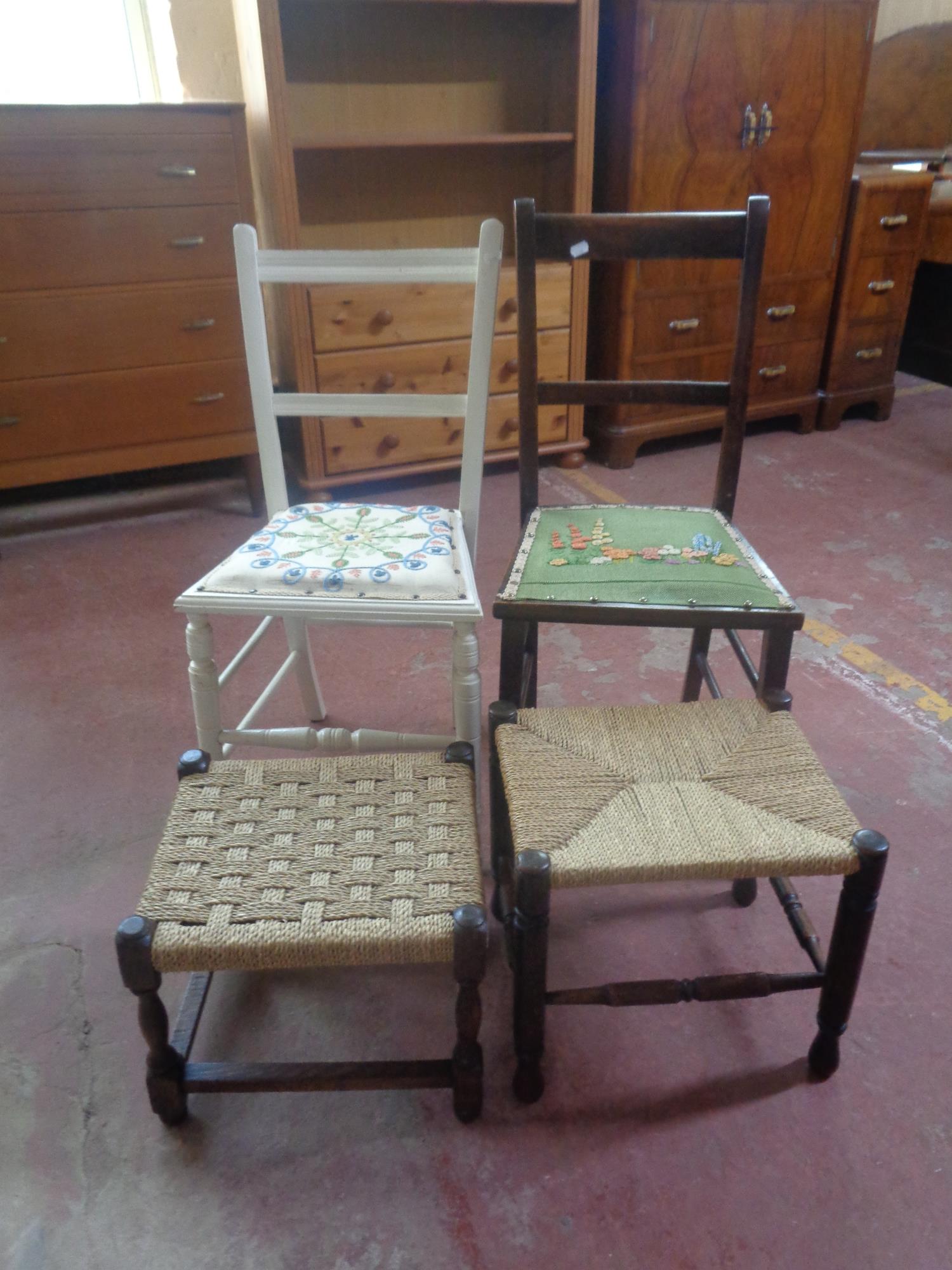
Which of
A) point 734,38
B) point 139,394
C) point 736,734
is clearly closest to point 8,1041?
point 736,734

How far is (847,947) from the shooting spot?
1021 mm

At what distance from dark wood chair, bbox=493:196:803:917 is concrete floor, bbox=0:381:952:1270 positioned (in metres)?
0.21

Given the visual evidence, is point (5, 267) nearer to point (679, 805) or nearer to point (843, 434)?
point (679, 805)

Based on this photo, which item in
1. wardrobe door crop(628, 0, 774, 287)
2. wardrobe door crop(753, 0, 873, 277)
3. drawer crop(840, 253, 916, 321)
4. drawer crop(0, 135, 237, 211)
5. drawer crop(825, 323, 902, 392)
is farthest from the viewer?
drawer crop(825, 323, 902, 392)

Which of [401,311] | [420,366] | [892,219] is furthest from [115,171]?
[892,219]

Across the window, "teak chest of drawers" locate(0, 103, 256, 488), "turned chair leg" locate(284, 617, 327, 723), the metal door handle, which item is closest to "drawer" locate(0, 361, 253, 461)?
"teak chest of drawers" locate(0, 103, 256, 488)

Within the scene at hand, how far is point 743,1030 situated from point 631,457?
2.22m

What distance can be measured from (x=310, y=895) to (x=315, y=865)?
4cm

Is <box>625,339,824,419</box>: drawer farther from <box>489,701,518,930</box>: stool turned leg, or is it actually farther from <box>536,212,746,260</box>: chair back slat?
<box>489,701,518,930</box>: stool turned leg

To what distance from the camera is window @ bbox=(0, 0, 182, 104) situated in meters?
2.70

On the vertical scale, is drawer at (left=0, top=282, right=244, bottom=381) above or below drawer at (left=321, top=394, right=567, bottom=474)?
above

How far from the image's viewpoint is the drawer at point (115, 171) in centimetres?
217

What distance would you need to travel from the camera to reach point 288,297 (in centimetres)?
250

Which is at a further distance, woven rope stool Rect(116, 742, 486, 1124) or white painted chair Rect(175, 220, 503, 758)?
white painted chair Rect(175, 220, 503, 758)
